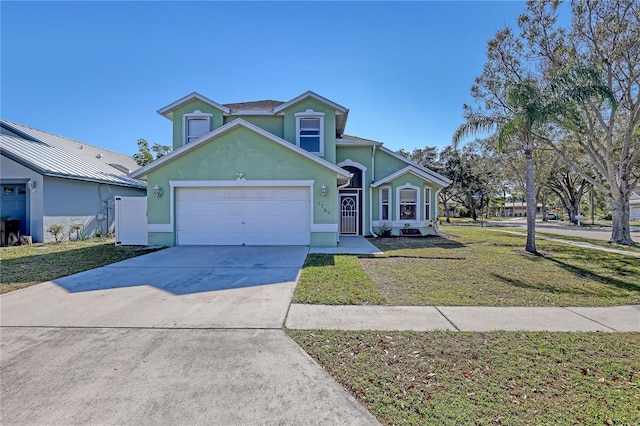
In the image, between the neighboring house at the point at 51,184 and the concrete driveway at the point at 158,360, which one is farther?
the neighboring house at the point at 51,184

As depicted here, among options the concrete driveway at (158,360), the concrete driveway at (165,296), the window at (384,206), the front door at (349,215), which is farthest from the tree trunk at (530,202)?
the concrete driveway at (158,360)

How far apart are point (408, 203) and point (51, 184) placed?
701 inches

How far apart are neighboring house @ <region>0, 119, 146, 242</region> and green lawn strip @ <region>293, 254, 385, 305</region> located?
1359 centimetres

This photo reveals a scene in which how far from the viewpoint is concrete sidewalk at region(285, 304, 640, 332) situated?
4539 millimetres

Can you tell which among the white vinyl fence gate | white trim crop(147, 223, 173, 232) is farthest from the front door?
the white vinyl fence gate

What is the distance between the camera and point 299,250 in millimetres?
11203

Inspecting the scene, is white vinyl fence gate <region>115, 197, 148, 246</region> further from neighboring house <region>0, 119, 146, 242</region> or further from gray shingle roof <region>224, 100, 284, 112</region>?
gray shingle roof <region>224, 100, 284, 112</region>

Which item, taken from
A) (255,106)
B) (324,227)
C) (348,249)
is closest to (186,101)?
(255,106)

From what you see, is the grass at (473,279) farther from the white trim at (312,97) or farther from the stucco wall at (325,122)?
the white trim at (312,97)

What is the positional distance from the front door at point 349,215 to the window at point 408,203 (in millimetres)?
2473

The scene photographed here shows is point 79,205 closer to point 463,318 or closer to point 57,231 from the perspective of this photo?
point 57,231

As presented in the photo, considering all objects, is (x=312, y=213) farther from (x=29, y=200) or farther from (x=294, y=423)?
(x=29, y=200)

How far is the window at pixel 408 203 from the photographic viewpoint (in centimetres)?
1658

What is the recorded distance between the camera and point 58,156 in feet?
53.9
